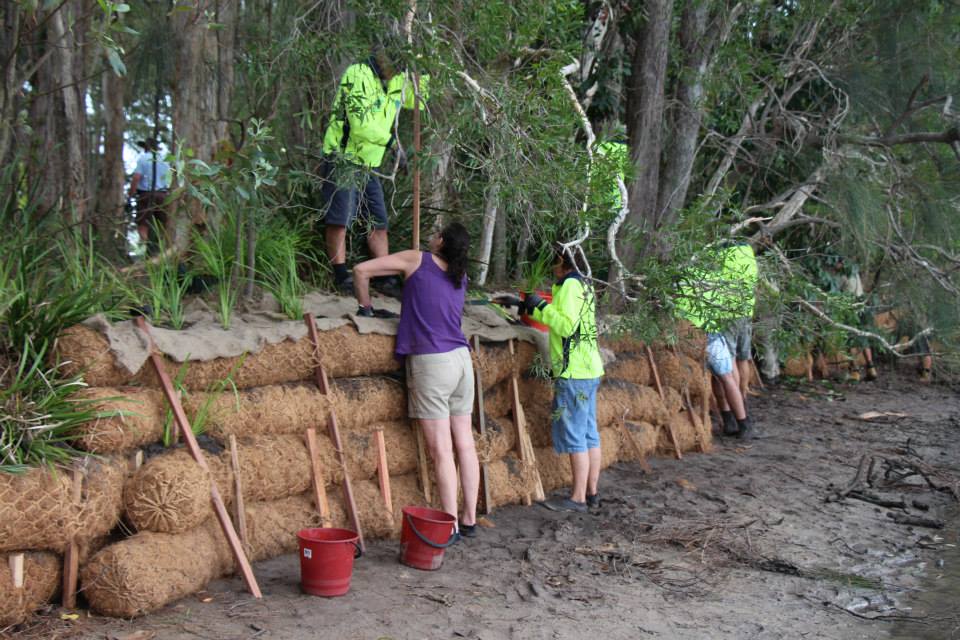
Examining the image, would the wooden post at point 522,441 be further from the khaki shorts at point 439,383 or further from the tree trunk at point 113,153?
the tree trunk at point 113,153

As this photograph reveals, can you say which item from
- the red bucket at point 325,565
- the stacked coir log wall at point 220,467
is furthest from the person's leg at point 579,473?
the red bucket at point 325,565

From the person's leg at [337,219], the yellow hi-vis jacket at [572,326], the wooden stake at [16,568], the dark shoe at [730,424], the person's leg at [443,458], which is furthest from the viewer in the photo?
the dark shoe at [730,424]

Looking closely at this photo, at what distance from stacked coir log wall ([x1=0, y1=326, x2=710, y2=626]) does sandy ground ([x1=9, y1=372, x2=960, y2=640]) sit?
0.17m

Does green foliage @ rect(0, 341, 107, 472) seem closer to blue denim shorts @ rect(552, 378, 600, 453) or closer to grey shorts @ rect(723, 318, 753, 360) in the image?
blue denim shorts @ rect(552, 378, 600, 453)

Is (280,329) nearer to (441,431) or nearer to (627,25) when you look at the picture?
(441,431)

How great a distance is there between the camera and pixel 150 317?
202 inches

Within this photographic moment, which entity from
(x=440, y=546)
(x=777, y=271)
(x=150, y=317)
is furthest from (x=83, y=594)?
(x=777, y=271)

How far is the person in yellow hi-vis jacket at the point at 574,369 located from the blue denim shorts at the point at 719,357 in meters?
2.58

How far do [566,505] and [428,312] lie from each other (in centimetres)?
194

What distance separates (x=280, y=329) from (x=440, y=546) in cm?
155

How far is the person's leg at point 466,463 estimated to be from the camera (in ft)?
19.3

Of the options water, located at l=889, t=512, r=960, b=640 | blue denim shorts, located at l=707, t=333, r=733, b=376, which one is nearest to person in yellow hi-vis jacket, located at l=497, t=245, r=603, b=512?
water, located at l=889, t=512, r=960, b=640

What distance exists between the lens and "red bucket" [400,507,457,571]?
5199mm

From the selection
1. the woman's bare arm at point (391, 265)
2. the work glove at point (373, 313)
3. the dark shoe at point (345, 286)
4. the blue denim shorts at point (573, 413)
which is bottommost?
the blue denim shorts at point (573, 413)
